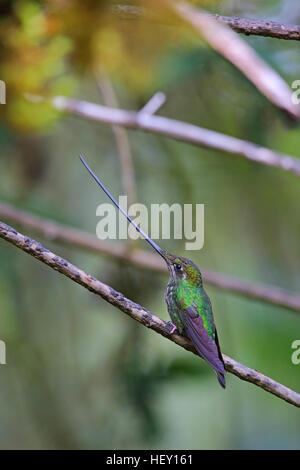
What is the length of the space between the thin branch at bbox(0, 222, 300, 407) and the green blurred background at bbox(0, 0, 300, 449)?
4.20 feet

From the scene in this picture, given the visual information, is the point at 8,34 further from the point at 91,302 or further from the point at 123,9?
the point at 91,302

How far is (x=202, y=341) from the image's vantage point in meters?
1.75

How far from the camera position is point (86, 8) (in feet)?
Answer: 5.48

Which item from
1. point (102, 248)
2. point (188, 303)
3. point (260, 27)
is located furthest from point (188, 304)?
point (102, 248)

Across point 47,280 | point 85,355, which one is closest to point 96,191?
point 47,280

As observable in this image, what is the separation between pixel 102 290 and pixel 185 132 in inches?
55.8

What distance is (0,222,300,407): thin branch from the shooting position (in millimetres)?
1439

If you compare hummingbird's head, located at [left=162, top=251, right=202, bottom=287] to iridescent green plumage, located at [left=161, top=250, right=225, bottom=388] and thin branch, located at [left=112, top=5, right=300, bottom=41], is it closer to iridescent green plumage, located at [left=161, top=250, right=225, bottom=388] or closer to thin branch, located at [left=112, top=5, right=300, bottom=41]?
iridescent green plumage, located at [left=161, top=250, right=225, bottom=388]

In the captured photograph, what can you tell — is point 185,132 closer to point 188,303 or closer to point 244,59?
point 188,303

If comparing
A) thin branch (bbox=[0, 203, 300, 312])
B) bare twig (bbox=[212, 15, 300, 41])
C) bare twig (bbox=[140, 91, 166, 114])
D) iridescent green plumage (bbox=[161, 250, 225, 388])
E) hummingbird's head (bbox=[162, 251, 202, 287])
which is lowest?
iridescent green plumage (bbox=[161, 250, 225, 388])

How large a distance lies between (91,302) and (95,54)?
2107mm

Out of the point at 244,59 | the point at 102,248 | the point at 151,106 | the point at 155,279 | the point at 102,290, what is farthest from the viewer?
the point at 155,279

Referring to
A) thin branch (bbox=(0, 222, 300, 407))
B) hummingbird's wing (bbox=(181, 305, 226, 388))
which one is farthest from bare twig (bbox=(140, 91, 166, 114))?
thin branch (bbox=(0, 222, 300, 407))

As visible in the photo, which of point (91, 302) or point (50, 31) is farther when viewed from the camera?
point (91, 302)
